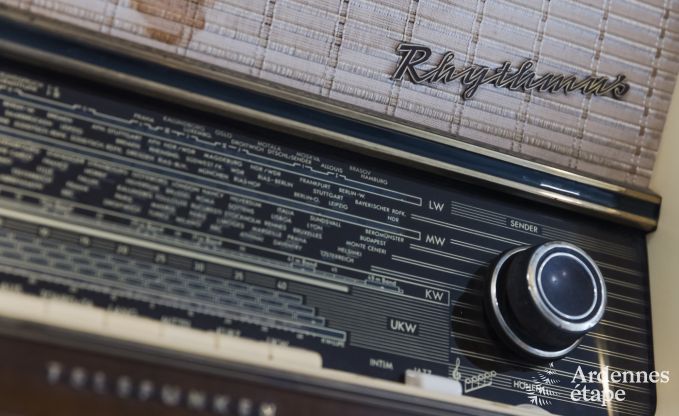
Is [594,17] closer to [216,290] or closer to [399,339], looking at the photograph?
[399,339]

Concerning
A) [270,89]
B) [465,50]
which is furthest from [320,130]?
[465,50]

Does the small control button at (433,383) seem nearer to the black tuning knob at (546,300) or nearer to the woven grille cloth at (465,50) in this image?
the black tuning knob at (546,300)

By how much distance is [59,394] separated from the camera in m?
0.63

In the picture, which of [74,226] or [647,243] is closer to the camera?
[74,226]

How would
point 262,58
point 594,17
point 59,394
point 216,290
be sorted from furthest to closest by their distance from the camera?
point 594,17, point 262,58, point 216,290, point 59,394

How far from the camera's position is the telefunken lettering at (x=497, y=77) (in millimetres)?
896

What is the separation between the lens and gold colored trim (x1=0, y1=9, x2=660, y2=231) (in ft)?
2.55

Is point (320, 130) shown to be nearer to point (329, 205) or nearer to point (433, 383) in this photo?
point (329, 205)

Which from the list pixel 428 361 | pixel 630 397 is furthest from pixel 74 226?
pixel 630 397

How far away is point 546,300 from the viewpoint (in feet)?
2.62

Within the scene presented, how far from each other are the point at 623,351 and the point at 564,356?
0.33 ft

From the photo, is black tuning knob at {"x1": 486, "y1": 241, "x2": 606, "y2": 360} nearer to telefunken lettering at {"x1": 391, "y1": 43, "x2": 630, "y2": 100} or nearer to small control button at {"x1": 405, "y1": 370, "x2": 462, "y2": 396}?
small control button at {"x1": 405, "y1": 370, "x2": 462, "y2": 396}

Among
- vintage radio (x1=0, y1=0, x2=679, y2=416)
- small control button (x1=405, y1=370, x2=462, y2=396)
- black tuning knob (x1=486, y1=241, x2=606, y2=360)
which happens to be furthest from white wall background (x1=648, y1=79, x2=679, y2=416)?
small control button (x1=405, y1=370, x2=462, y2=396)

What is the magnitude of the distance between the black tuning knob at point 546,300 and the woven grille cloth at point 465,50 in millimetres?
155
